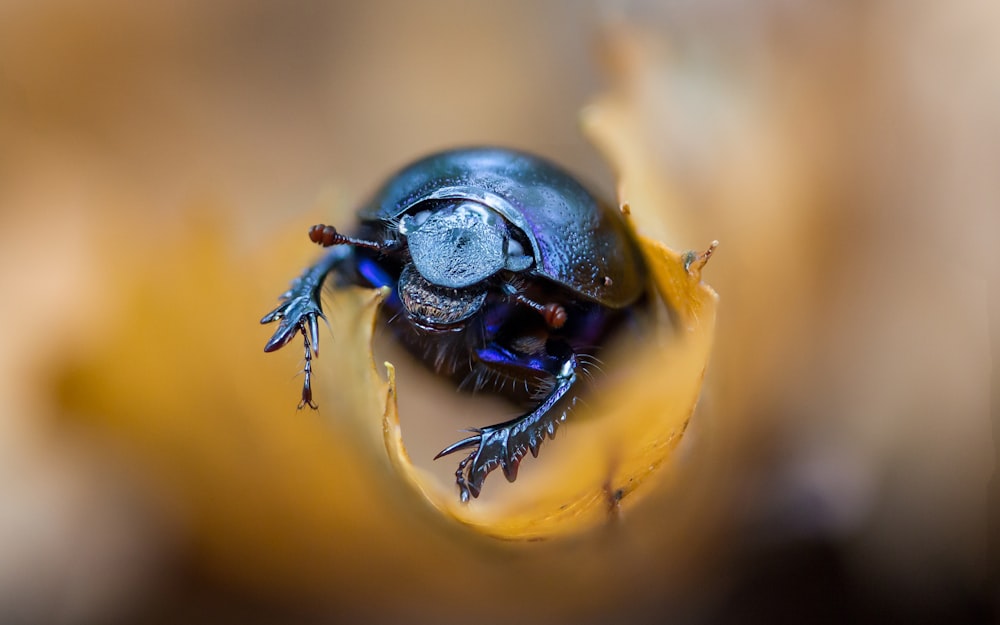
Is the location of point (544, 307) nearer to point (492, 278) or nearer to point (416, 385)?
point (492, 278)

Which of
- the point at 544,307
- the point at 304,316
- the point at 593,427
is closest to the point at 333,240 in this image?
the point at 304,316

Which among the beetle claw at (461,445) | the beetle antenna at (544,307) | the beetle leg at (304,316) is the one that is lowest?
the beetle claw at (461,445)

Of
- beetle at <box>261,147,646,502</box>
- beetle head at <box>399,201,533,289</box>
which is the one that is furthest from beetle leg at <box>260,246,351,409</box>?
beetle head at <box>399,201,533,289</box>

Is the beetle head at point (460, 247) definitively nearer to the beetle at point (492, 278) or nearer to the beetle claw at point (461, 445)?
the beetle at point (492, 278)

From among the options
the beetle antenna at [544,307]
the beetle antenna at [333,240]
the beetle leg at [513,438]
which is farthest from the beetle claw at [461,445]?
the beetle antenna at [333,240]

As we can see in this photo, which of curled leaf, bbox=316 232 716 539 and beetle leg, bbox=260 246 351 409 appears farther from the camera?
beetle leg, bbox=260 246 351 409

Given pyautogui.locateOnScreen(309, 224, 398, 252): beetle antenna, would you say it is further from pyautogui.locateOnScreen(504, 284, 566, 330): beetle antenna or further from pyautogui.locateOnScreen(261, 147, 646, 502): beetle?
pyautogui.locateOnScreen(504, 284, 566, 330): beetle antenna
